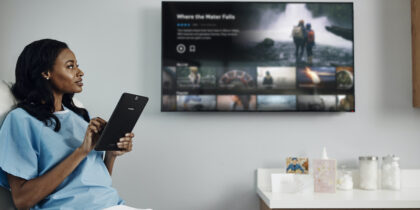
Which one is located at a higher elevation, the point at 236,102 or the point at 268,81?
the point at 268,81

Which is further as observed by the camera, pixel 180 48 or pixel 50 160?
pixel 180 48

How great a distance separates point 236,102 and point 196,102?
214mm

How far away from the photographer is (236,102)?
2.15 meters

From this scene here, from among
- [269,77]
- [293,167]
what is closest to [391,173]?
[293,167]

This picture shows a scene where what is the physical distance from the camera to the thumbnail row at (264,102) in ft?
7.03

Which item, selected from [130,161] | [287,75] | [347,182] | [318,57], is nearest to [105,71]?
[130,161]

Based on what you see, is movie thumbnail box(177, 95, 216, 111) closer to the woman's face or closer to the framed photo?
the framed photo

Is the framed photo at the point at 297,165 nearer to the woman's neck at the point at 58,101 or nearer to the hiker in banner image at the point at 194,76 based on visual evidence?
the hiker in banner image at the point at 194,76

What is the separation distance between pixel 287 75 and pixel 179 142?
2.27 feet

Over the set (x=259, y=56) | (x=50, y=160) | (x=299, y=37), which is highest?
(x=299, y=37)

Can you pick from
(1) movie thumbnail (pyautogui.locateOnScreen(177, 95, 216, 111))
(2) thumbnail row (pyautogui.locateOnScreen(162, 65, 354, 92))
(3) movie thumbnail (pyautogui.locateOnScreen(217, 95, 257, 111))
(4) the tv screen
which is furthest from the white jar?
(1) movie thumbnail (pyautogui.locateOnScreen(177, 95, 216, 111))

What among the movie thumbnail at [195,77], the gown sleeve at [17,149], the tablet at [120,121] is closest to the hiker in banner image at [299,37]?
the movie thumbnail at [195,77]

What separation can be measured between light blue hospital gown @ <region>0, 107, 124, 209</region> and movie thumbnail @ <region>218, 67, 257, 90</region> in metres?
0.84

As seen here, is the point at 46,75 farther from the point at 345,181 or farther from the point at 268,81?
the point at 345,181
